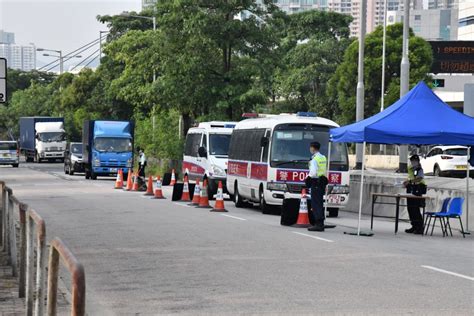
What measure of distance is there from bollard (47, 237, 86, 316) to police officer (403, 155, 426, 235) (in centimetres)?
1526

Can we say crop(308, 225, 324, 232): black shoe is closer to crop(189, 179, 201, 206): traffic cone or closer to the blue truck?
crop(189, 179, 201, 206): traffic cone

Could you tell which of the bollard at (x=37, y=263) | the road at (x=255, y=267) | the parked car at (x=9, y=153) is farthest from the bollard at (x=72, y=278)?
the parked car at (x=9, y=153)

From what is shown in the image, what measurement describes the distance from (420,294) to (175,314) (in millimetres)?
2904

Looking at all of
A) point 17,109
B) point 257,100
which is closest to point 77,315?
point 257,100

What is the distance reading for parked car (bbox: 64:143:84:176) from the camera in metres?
55.9

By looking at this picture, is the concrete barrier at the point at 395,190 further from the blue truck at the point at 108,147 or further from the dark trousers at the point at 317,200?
the blue truck at the point at 108,147

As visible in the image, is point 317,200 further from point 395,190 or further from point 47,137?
point 47,137

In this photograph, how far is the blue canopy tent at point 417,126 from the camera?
67.3ft

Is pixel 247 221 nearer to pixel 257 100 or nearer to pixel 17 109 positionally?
pixel 257 100

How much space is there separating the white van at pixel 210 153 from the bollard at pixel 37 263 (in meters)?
22.3

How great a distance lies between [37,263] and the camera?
8.22 metres

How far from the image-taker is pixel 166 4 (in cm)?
4991

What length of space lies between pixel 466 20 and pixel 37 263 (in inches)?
4792

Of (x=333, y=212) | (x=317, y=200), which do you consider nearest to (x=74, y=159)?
(x=333, y=212)
